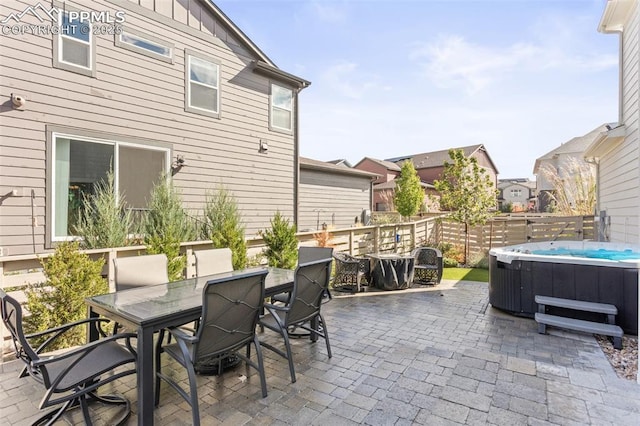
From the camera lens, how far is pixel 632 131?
18.5 feet

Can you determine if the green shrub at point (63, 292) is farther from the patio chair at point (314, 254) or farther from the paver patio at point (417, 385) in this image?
the patio chair at point (314, 254)

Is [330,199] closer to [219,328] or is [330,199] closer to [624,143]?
[624,143]

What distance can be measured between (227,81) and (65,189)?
392 centimetres

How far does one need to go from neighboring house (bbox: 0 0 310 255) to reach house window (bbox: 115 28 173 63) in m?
0.02

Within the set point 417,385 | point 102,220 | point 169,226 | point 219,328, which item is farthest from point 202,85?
point 417,385

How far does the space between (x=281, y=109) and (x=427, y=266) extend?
5.31 metres

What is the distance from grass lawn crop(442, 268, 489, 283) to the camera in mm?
7887

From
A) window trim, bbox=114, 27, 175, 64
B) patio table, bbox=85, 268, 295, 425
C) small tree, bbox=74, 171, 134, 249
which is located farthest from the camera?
window trim, bbox=114, 27, 175, 64

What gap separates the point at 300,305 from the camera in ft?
10.9

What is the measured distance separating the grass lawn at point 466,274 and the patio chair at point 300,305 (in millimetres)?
5353

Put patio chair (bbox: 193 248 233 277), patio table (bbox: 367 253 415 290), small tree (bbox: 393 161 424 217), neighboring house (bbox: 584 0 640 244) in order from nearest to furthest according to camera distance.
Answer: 1. patio chair (bbox: 193 248 233 277)
2. neighboring house (bbox: 584 0 640 244)
3. patio table (bbox: 367 253 415 290)
4. small tree (bbox: 393 161 424 217)

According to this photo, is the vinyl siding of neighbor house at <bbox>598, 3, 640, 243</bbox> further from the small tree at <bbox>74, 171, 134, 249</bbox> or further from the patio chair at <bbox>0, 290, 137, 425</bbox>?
the small tree at <bbox>74, 171, 134, 249</bbox>

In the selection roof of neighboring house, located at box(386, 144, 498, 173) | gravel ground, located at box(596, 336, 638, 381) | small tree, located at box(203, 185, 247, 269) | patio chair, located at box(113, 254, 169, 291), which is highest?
roof of neighboring house, located at box(386, 144, 498, 173)

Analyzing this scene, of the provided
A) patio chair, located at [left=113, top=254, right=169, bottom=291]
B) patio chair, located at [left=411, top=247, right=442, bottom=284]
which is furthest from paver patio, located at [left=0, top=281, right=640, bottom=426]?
patio chair, located at [left=411, top=247, right=442, bottom=284]
